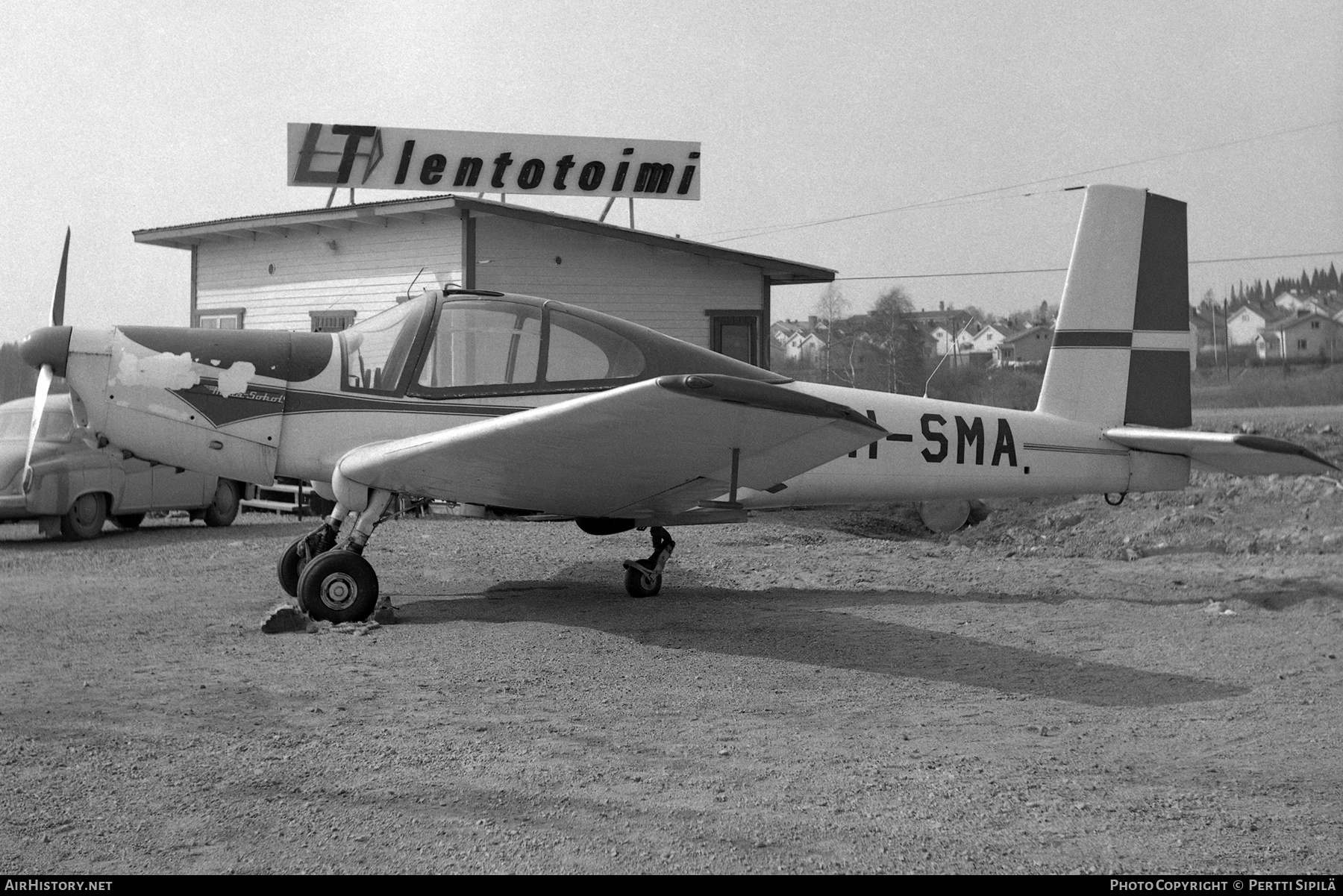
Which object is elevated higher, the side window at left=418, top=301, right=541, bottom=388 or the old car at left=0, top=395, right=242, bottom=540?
the side window at left=418, top=301, right=541, bottom=388

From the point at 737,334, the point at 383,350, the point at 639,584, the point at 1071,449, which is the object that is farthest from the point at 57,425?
the point at 1071,449

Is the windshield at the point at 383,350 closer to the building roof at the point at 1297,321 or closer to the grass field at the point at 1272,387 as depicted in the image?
the building roof at the point at 1297,321

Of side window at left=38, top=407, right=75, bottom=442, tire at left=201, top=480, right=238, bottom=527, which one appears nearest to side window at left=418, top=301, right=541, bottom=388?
side window at left=38, top=407, right=75, bottom=442

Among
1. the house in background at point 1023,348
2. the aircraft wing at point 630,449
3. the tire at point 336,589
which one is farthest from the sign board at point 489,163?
the house in background at point 1023,348

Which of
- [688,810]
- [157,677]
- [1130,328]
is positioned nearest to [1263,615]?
[1130,328]

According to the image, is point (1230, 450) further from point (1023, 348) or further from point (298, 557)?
point (1023, 348)

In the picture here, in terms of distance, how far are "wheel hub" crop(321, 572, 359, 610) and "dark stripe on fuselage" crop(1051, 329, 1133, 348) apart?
224 inches

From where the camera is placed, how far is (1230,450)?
829 centimetres

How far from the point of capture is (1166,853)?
11.3 feet

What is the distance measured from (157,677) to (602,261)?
12615mm

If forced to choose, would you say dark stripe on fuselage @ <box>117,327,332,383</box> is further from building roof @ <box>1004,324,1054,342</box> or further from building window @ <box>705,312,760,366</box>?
building roof @ <box>1004,324,1054,342</box>

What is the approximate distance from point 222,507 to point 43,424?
2359 mm

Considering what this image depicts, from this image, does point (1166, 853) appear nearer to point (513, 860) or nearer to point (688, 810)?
point (688, 810)

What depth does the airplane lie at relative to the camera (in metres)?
6.63
